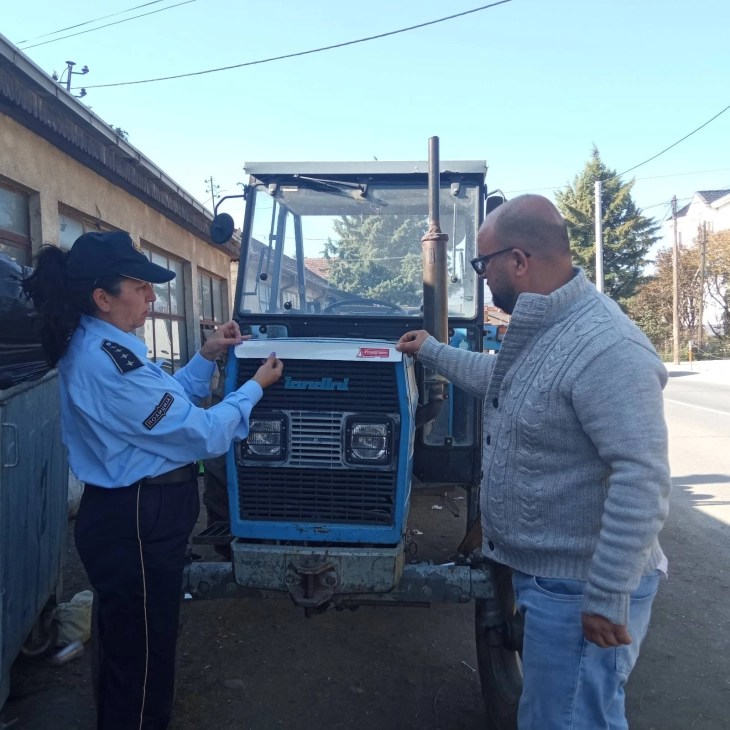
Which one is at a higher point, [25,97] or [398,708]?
[25,97]

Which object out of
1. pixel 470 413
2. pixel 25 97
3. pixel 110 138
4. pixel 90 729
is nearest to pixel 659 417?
pixel 470 413

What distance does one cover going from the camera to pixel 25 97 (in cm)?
589

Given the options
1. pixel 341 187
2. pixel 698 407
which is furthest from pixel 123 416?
pixel 698 407

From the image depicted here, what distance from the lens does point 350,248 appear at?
4277 millimetres

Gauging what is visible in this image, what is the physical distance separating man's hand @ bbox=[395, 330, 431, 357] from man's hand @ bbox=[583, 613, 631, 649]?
138 cm

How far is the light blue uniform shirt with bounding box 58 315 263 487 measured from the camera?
7.20 ft

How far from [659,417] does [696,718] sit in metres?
2.30

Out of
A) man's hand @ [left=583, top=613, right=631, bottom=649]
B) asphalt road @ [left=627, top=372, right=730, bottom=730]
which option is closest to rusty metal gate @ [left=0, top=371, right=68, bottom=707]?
man's hand @ [left=583, top=613, right=631, bottom=649]

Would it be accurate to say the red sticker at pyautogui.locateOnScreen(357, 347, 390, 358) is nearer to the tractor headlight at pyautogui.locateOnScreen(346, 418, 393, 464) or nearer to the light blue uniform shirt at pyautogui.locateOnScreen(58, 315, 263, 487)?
the tractor headlight at pyautogui.locateOnScreen(346, 418, 393, 464)

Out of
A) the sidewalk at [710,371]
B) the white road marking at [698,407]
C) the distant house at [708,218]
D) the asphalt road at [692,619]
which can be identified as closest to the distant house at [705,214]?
the distant house at [708,218]

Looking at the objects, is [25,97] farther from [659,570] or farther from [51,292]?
[659,570]

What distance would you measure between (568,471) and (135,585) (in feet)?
4.97

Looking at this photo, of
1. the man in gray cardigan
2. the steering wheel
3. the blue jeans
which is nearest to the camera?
the man in gray cardigan

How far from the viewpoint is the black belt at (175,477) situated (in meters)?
2.29
